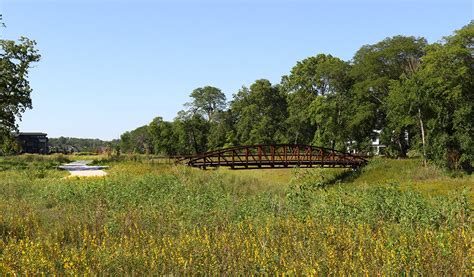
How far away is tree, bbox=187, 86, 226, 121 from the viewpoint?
3167 inches

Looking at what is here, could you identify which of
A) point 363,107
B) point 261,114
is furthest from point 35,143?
point 363,107

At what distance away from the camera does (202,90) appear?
81125 millimetres

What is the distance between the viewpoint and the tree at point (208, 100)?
80.4m

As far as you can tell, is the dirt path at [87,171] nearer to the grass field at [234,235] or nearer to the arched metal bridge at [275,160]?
the arched metal bridge at [275,160]

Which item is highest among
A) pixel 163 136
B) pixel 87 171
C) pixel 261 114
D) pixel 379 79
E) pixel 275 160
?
pixel 379 79

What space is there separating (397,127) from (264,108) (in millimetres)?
29307

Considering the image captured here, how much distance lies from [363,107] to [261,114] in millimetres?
24121

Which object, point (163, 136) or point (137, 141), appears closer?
point (163, 136)

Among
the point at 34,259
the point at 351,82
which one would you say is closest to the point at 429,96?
the point at 351,82

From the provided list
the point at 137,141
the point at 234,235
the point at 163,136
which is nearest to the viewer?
the point at 234,235

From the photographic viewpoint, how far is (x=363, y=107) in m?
46.9

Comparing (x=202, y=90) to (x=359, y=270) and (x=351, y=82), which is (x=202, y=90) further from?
(x=359, y=270)

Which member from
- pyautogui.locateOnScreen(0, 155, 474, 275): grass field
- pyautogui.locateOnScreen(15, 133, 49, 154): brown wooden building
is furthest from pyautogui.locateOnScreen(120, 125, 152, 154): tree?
pyautogui.locateOnScreen(0, 155, 474, 275): grass field

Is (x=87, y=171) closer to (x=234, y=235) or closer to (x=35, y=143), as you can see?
(x=234, y=235)
